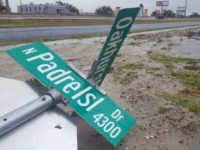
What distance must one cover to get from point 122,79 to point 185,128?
9.68 feet

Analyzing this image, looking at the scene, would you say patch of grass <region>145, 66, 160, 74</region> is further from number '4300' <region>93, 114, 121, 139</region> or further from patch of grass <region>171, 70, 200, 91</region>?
number '4300' <region>93, 114, 121, 139</region>

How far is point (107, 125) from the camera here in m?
2.37

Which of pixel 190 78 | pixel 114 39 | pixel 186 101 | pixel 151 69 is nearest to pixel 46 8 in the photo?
pixel 151 69

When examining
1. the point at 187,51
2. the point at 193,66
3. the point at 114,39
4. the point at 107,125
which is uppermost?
the point at 114,39

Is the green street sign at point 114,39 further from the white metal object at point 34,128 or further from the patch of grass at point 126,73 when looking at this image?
the patch of grass at point 126,73

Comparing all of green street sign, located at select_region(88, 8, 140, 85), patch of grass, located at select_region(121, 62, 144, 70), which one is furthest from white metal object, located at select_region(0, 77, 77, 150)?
patch of grass, located at select_region(121, 62, 144, 70)

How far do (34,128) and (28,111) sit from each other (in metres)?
0.12

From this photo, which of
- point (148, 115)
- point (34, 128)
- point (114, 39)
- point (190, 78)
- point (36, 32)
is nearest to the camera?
point (34, 128)

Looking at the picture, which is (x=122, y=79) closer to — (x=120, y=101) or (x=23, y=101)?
(x=120, y=101)

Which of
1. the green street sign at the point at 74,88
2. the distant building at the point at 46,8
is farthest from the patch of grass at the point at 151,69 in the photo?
the distant building at the point at 46,8

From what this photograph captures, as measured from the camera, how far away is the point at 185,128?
4246 mm

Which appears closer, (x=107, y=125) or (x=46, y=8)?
(x=107, y=125)

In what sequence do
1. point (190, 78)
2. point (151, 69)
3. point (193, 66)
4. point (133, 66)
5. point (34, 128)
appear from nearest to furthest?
point (34, 128) < point (190, 78) < point (151, 69) < point (133, 66) < point (193, 66)

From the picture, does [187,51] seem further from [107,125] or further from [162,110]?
[107,125]
